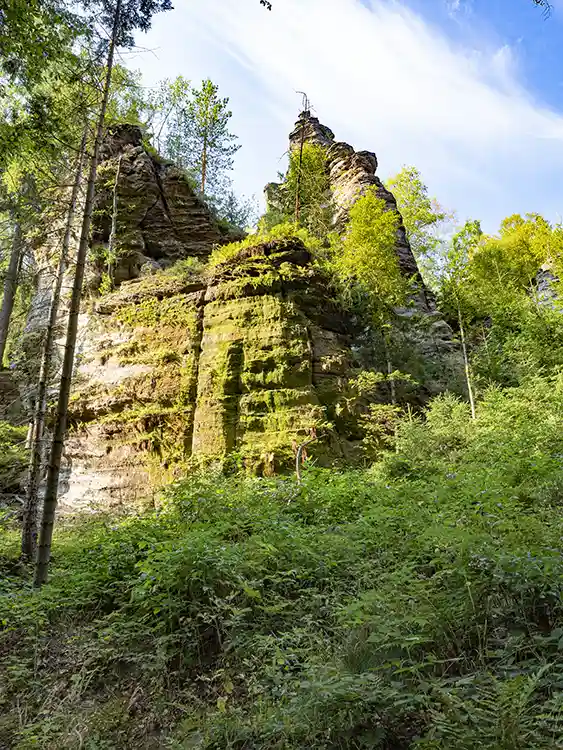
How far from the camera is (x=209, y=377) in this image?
11.9 metres

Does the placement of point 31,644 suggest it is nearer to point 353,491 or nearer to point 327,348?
point 353,491

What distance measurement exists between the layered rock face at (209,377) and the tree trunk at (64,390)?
4863 millimetres

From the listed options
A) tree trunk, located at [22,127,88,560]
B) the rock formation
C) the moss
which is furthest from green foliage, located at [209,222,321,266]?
tree trunk, located at [22,127,88,560]

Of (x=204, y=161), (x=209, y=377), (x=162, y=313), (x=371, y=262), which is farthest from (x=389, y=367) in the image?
(x=204, y=161)

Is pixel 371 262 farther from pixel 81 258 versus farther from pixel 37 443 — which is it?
pixel 37 443

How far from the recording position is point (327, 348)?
12445 mm

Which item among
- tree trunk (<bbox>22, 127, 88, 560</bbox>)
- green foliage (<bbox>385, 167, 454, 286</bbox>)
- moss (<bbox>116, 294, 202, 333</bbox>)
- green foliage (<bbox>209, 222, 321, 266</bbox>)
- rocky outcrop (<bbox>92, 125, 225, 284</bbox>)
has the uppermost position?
green foliage (<bbox>385, 167, 454, 286</bbox>)

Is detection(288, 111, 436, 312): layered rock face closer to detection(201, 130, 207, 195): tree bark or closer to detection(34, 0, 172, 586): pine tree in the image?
detection(201, 130, 207, 195): tree bark

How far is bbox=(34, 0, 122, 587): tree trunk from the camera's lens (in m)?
6.05

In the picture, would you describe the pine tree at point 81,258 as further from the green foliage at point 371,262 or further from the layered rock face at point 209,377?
the green foliage at point 371,262

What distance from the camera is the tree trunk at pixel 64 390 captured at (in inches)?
238

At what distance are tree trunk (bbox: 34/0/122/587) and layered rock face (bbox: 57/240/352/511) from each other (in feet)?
16.0

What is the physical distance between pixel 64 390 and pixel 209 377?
5401 millimetres

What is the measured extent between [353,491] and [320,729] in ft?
16.7
